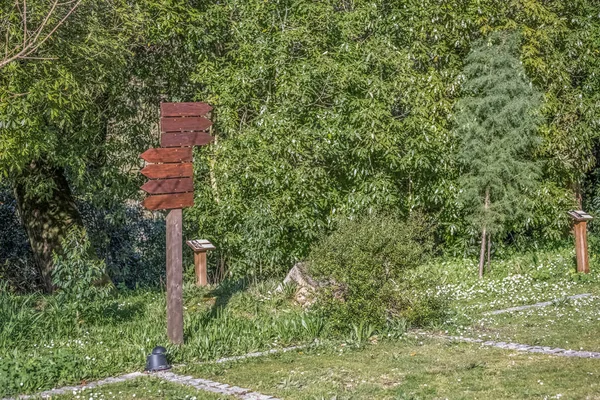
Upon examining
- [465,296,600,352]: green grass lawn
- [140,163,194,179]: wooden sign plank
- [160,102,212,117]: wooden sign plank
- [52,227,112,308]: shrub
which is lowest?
[465,296,600,352]: green grass lawn

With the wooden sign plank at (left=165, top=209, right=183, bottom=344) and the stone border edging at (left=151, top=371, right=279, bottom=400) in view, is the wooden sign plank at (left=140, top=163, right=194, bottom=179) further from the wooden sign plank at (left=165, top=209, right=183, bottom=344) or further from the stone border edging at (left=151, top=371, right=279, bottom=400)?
the stone border edging at (left=151, top=371, right=279, bottom=400)

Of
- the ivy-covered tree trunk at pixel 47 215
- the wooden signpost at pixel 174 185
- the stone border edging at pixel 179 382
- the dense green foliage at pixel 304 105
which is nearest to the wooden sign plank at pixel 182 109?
the wooden signpost at pixel 174 185

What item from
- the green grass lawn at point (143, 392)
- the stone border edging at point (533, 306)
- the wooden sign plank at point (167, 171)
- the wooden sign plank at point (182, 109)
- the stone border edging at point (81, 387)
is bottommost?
the stone border edging at point (533, 306)

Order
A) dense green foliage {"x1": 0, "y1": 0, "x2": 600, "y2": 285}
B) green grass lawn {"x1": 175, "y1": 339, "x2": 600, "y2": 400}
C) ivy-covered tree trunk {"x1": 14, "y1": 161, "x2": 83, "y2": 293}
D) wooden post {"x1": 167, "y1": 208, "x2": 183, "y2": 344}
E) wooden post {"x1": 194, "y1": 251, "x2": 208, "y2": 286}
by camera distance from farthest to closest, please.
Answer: ivy-covered tree trunk {"x1": 14, "y1": 161, "x2": 83, "y2": 293} < wooden post {"x1": 194, "y1": 251, "x2": 208, "y2": 286} < dense green foliage {"x1": 0, "y1": 0, "x2": 600, "y2": 285} < wooden post {"x1": 167, "y1": 208, "x2": 183, "y2": 344} < green grass lawn {"x1": 175, "y1": 339, "x2": 600, "y2": 400}

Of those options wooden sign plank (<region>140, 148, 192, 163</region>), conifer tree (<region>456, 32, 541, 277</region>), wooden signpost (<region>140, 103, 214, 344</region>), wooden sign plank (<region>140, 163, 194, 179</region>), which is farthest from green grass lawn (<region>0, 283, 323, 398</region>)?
conifer tree (<region>456, 32, 541, 277</region>)

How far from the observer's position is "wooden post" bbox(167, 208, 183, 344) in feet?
29.8

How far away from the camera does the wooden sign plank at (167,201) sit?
29.4 ft

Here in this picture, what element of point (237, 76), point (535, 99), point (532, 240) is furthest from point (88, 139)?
point (532, 240)

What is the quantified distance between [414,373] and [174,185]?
3.42 meters

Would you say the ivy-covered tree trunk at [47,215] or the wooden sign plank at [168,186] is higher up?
the wooden sign plank at [168,186]

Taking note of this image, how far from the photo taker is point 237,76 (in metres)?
14.8

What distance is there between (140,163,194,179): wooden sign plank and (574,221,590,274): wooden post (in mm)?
8433

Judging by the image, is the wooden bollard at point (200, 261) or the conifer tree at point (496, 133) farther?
the conifer tree at point (496, 133)

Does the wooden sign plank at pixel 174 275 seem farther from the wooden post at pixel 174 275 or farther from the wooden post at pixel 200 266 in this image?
the wooden post at pixel 200 266
